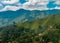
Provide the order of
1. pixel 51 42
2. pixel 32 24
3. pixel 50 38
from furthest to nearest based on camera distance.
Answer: pixel 32 24 < pixel 50 38 < pixel 51 42

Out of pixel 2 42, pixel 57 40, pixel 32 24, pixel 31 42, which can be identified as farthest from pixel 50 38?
pixel 32 24

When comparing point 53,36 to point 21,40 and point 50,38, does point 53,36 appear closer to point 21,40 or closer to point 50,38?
point 50,38

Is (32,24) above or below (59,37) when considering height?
below

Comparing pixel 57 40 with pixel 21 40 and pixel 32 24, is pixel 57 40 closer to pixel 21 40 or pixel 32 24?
pixel 21 40

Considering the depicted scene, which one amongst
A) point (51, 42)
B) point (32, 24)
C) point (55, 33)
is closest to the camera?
point (51, 42)

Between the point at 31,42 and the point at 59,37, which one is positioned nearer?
the point at 31,42

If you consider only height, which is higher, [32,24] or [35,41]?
[35,41]

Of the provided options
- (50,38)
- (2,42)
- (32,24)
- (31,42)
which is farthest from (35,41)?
(32,24)

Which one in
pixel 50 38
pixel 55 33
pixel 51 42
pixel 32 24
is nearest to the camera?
pixel 51 42

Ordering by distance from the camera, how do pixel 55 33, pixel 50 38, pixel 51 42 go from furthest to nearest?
pixel 55 33 → pixel 50 38 → pixel 51 42
